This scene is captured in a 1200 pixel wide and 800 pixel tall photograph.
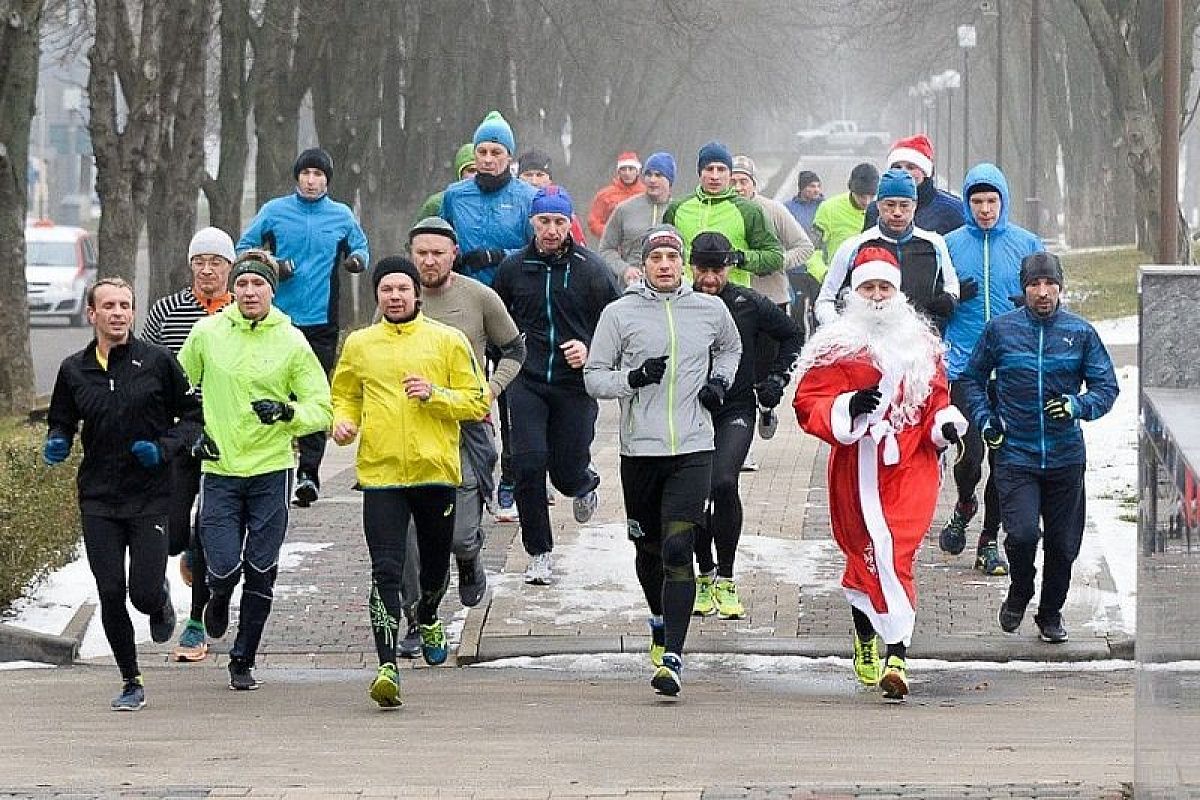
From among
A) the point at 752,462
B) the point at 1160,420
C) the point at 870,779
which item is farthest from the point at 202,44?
the point at 1160,420

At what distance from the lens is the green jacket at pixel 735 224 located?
41.9 ft

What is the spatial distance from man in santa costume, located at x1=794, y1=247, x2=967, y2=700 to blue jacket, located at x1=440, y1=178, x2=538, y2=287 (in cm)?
375

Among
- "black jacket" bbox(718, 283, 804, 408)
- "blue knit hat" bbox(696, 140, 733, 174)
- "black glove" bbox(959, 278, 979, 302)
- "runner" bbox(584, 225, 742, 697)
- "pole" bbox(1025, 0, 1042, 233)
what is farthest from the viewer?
"pole" bbox(1025, 0, 1042, 233)

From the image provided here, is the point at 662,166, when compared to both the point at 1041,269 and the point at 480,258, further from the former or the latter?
the point at 1041,269

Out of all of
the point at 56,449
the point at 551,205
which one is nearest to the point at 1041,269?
the point at 551,205

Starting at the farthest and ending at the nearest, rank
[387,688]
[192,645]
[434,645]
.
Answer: [192,645]
[434,645]
[387,688]

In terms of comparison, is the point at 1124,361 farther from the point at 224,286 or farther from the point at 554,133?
the point at 554,133

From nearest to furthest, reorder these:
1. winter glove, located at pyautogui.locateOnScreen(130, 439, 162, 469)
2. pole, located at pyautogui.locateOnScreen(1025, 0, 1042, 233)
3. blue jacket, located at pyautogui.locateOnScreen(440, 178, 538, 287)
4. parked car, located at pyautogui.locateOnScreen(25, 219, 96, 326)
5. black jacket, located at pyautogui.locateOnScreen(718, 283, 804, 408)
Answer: winter glove, located at pyautogui.locateOnScreen(130, 439, 162, 469) < black jacket, located at pyautogui.locateOnScreen(718, 283, 804, 408) < blue jacket, located at pyautogui.locateOnScreen(440, 178, 538, 287) < parked car, located at pyautogui.locateOnScreen(25, 219, 96, 326) < pole, located at pyautogui.locateOnScreen(1025, 0, 1042, 233)

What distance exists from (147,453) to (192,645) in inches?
78.4

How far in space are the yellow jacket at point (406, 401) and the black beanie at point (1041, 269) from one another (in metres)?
2.38

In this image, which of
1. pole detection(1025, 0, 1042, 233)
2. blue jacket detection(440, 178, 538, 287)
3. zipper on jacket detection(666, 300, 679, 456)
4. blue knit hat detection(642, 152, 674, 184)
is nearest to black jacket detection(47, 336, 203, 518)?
zipper on jacket detection(666, 300, 679, 456)

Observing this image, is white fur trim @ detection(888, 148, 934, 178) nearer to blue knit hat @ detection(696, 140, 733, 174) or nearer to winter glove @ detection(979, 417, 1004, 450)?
blue knit hat @ detection(696, 140, 733, 174)

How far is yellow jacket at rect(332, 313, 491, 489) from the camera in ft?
30.7

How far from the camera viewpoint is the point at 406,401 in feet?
30.8
